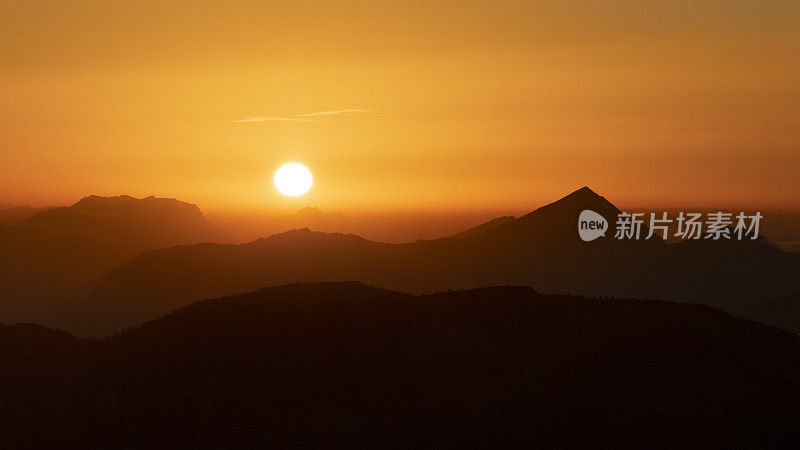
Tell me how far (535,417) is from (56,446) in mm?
26636

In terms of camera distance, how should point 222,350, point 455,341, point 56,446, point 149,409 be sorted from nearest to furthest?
point 56,446 < point 149,409 < point 222,350 < point 455,341

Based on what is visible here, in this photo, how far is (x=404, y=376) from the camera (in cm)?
5097

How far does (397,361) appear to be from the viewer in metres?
52.8

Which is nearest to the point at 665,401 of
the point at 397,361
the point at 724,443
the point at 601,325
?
the point at 724,443

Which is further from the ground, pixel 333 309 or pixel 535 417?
pixel 333 309

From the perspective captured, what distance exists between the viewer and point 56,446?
3922 centimetres

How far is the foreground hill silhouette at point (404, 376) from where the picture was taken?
42.2m

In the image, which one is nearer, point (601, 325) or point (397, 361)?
point (397, 361)

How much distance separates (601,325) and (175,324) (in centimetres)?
3277

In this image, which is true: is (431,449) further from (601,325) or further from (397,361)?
(601,325)

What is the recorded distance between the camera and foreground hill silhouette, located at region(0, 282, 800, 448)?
139 ft

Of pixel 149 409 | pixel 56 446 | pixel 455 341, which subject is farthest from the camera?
pixel 455 341

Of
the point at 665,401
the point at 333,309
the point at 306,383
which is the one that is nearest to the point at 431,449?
the point at 306,383

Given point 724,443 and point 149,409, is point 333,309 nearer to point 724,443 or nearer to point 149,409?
point 149,409
